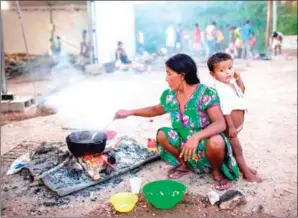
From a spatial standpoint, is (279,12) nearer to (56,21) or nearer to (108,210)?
(56,21)

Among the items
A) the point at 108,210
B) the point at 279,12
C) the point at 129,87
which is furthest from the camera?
the point at 279,12

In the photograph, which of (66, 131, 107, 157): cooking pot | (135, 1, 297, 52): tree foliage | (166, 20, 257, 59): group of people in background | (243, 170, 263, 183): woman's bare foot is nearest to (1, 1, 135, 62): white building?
(166, 20, 257, 59): group of people in background

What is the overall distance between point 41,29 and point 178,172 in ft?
44.7

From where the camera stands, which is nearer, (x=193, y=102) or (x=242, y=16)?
(x=193, y=102)

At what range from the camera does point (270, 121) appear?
6.17m

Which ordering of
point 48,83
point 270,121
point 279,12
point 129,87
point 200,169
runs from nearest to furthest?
point 200,169
point 270,121
point 129,87
point 48,83
point 279,12

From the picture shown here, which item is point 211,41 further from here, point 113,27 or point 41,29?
point 41,29

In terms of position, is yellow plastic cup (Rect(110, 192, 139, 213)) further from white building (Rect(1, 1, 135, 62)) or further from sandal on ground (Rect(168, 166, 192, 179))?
white building (Rect(1, 1, 135, 62))

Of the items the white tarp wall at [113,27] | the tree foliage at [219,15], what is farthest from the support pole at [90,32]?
the tree foliage at [219,15]

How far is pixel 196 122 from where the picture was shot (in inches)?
136

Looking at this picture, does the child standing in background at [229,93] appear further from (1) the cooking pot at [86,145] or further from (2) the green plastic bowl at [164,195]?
(1) the cooking pot at [86,145]

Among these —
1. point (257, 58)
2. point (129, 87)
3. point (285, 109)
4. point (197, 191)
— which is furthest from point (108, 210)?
point (257, 58)

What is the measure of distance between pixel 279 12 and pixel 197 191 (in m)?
20.7

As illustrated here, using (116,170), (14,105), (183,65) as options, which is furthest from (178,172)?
(14,105)
